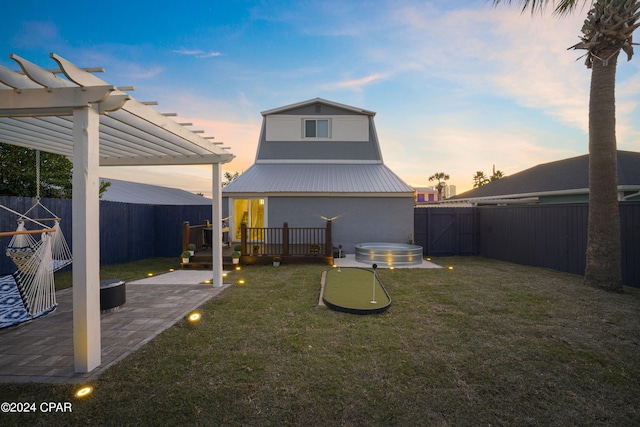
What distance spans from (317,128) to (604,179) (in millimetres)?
10757

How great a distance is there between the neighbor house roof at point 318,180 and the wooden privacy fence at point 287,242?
1756 millimetres

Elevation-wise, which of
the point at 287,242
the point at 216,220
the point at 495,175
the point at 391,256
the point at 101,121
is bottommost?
the point at 391,256

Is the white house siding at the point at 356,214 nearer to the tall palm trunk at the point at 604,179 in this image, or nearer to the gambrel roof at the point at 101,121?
the gambrel roof at the point at 101,121

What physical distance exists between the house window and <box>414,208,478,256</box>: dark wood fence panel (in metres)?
5.97

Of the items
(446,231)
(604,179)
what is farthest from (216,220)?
A: (446,231)

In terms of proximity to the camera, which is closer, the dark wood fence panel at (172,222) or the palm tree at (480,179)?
the dark wood fence panel at (172,222)

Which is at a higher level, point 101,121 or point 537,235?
point 101,121

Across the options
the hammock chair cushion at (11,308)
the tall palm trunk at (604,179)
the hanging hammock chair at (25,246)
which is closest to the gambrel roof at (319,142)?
the tall palm trunk at (604,179)

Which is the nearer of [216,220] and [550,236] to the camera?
[216,220]

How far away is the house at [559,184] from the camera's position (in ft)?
40.8

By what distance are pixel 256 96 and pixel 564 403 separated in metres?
14.4

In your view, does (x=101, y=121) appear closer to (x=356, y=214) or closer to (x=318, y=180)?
(x=318, y=180)

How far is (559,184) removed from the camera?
46.2 ft

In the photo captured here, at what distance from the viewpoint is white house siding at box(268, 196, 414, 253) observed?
11.8 meters
